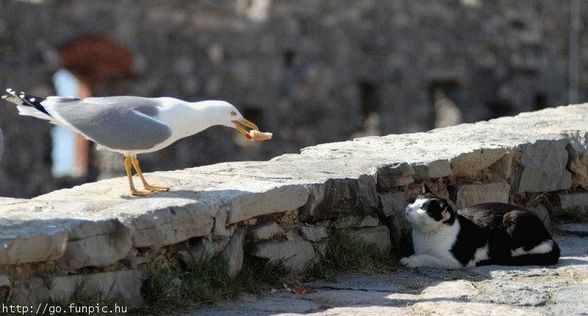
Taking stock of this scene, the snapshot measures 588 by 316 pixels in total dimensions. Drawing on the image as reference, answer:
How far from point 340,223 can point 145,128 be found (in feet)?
3.83

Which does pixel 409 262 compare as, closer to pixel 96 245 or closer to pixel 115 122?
pixel 115 122

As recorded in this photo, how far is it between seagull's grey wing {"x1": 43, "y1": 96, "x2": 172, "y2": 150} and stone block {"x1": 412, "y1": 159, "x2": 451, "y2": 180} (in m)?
1.53

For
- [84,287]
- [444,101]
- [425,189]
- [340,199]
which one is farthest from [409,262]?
[444,101]

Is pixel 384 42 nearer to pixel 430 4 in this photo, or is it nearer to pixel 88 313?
pixel 430 4

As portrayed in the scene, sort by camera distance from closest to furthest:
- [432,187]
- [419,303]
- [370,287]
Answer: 1. [419,303]
2. [370,287]
3. [432,187]

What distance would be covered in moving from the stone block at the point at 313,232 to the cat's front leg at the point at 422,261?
16.4 inches

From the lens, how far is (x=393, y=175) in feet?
20.3

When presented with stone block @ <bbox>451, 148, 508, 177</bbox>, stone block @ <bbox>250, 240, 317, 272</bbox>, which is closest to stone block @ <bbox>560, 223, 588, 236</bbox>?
stone block @ <bbox>451, 148, 508, 177</bbox>

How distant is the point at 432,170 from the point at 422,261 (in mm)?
592

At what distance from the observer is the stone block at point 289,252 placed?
543 cm

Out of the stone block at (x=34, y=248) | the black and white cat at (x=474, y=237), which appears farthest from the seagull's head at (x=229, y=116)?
the stone block at (x=34, y=248)

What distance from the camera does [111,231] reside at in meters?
4.73

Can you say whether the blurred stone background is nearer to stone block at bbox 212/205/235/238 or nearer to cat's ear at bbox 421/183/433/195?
cat's ear at bbox 421/183/433/195

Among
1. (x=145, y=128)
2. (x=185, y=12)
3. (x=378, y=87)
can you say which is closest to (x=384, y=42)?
(x=378, y=87)
